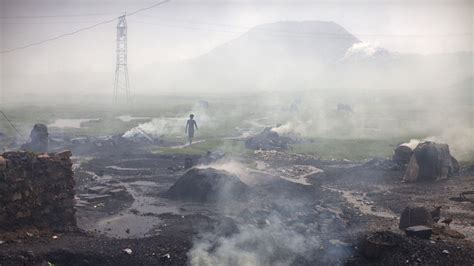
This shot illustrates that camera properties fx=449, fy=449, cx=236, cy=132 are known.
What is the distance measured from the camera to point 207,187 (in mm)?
21312

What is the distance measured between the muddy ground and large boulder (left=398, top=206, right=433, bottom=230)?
645 millimetres

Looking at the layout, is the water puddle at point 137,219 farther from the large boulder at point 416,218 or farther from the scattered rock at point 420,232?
the large boulder at point 416,218

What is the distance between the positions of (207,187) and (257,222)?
15.4ft

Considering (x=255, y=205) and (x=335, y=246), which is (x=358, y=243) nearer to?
(x=335, y=246)

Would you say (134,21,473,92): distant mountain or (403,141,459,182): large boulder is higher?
(134,21,473,92): distant mountain

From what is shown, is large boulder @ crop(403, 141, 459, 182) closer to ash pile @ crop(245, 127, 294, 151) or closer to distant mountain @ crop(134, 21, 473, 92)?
ash pile @ crop(245, 127, 294, 151)

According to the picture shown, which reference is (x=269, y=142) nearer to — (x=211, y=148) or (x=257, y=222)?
(x=211, y=148)

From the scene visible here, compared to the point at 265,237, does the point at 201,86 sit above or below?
above

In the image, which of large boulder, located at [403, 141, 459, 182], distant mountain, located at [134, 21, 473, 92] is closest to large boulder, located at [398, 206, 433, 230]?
large boulder, located at [403, 141, 459, 182]

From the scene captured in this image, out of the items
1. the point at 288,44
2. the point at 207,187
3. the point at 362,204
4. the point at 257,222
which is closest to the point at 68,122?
the point at 207,187

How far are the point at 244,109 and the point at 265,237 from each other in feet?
197

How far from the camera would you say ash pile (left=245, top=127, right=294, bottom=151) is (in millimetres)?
38312

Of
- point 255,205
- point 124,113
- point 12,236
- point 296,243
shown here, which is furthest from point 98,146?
point 124,113

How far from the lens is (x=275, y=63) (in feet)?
556
